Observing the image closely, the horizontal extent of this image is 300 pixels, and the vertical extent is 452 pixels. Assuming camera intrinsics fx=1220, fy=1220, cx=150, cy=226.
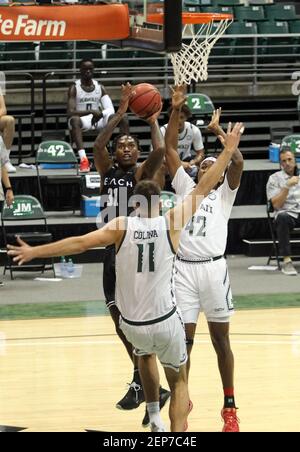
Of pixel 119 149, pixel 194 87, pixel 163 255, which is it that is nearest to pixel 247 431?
pixel 163 255

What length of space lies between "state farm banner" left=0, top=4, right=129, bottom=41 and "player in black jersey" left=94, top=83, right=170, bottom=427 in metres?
1.15

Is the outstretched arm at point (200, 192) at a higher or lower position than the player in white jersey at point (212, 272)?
higher

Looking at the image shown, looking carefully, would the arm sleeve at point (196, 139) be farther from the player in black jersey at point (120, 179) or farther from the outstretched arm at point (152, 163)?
the outstretched arm at point (152, 163)

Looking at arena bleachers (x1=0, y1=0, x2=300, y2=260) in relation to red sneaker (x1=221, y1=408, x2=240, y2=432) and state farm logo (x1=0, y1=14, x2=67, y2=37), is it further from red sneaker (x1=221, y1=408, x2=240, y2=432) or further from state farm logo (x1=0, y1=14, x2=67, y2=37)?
red sneaker (x1=221, y1=408, x2=240, y2=432)

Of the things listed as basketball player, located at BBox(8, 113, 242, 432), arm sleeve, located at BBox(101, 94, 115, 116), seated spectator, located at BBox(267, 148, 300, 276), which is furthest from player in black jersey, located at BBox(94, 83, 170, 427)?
arm sleeve, located at BBox(101, 94, 115, 116)

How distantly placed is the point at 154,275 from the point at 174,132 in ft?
5.04

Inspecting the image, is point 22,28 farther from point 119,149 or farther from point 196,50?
point 196,50

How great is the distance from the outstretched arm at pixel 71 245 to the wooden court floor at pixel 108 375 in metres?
1.81

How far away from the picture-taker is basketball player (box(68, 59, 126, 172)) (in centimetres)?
1652

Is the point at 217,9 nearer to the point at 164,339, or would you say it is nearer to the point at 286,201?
the point at 286,201

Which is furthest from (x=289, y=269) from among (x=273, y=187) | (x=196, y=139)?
(x=196, y=139)

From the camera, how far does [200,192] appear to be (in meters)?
7.95

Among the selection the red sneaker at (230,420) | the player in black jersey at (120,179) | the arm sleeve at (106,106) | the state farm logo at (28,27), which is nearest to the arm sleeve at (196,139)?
the arm sleeve at (106,106)

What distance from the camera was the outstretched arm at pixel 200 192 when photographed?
7.81 m
